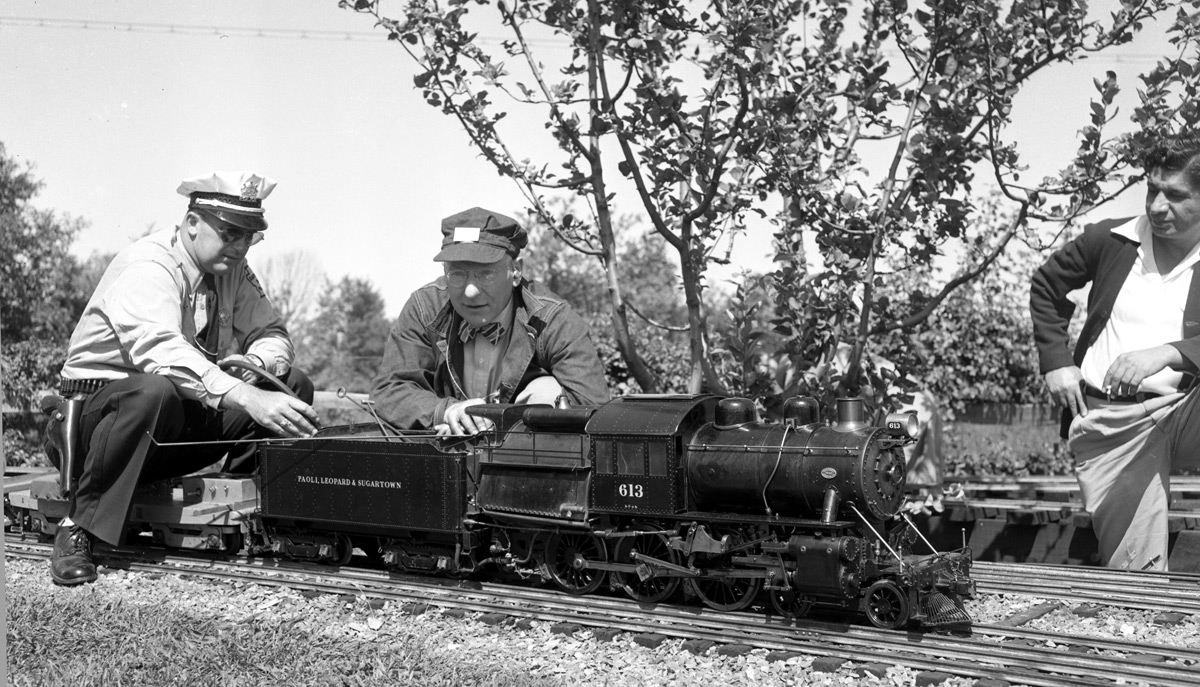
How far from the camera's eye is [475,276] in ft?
21.9

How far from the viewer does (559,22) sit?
8.40 metres

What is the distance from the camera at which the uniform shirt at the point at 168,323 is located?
21.3ft

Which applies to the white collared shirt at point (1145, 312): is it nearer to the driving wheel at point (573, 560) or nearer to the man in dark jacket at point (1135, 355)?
the man in dark jacket at point (1135, 355)

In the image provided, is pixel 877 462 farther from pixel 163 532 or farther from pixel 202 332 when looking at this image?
pixel 163 532

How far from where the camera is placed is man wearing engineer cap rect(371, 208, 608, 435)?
6.71 meters

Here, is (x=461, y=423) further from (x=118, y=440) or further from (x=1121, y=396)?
(x=1121, y=396)

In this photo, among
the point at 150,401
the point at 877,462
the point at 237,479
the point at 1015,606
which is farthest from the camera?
the point at 237,479

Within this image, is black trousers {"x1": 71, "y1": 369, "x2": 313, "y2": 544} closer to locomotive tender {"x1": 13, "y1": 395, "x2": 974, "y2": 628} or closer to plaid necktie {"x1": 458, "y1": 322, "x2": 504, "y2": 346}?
locomotive tender {"x1": 13, "y1": 395, "x2": 974, "y2": 628}

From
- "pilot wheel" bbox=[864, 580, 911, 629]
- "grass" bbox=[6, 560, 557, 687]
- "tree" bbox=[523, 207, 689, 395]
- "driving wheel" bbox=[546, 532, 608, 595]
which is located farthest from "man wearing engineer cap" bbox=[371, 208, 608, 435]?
"tree" bbox=[523, 207, 689, 395]

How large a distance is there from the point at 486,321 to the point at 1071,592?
3765 millimetres

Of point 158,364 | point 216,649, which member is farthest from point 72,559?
point 216,649

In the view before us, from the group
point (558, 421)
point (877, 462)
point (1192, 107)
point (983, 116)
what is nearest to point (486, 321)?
point (558, 421)

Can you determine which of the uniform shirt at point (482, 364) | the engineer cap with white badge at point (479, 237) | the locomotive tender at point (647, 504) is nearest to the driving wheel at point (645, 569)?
the locomotive tender at point (647, 504)

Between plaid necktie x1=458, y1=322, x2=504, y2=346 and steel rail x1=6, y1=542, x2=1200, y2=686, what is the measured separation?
5.23ft
